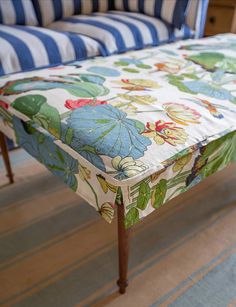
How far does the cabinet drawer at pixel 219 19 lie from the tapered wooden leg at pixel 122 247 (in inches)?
80.8

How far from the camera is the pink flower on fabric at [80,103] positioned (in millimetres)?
776

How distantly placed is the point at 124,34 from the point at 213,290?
124cm

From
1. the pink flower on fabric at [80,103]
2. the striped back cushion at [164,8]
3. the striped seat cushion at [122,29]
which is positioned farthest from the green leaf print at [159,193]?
the striped back cushion at [164,8]

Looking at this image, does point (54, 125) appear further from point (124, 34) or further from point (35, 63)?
point (124, 34)

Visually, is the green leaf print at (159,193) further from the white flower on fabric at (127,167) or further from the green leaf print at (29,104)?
the green leaf print at (29,104)

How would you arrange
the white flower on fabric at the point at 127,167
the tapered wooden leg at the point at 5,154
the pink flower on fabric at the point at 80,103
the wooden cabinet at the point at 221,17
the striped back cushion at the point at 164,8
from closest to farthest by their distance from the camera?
the white flower on fabric at the point at 127,167 → the pink flower on fabric at the point at 80,103 → the tapered wooden leg at the point at 5,154 → the striped back cushion at the point at 164,8 → the wooden cabinet at the point at 221,17

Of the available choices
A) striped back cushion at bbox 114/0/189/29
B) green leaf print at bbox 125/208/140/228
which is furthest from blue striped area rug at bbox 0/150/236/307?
striped back cushion at bbox 114/0/189/29

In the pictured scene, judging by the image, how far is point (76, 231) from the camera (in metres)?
1.04

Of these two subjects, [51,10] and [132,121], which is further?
[51,10]

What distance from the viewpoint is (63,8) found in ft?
5.78

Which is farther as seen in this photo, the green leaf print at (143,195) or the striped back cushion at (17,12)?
the striped back cushion at (17,12)

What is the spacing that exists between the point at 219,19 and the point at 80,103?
6.33 feet

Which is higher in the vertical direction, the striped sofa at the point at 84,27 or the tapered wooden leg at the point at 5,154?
the striped sofa at the point at 84,27

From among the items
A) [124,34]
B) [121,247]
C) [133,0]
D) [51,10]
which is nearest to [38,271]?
[121,247]
